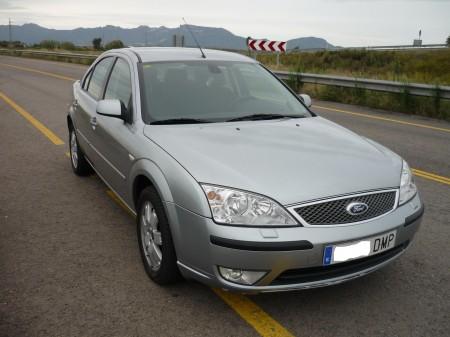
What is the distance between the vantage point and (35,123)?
9570 mm

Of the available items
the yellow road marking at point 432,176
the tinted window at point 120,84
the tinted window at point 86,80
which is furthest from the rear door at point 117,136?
the yellow road marking at point 432,176

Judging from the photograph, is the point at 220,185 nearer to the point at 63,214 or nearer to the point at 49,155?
the point at 63,214

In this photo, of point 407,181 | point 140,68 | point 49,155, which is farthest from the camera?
point 49,155

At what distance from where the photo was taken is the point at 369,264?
2961 mm

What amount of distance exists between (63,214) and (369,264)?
3.02m

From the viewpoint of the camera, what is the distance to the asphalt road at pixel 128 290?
286 centimetres

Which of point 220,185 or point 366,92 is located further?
point 366,92

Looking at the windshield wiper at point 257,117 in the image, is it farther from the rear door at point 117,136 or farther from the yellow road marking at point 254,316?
the yellow road marking at point 254,316

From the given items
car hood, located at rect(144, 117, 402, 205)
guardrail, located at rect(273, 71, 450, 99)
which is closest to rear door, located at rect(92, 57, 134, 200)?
car hood, located at rect(144, 117, 402, 205)

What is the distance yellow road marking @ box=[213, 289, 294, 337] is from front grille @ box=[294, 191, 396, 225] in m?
0.68

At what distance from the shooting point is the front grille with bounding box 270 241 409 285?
109 inches

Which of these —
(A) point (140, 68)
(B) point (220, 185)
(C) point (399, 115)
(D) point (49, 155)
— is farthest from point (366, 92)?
(B) point (220, 185)

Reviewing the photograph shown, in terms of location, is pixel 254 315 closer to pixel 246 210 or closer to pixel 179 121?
pixel 246 210

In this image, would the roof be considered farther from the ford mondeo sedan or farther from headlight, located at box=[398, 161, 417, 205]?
headlight, located at box=[398, 161, 417, 205]
